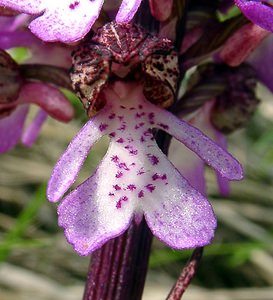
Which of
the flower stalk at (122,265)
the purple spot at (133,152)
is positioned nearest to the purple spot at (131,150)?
the purple spot at (133,152)

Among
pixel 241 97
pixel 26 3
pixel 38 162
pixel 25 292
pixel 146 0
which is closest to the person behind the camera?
pixel 26 3

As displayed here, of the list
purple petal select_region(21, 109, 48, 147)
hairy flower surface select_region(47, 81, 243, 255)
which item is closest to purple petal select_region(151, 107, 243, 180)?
hairy flower surface select_region(47, 81, 243, 255)

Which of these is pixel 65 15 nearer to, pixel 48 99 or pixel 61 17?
pixel 61 17

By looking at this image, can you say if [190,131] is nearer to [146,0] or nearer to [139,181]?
[139,181]

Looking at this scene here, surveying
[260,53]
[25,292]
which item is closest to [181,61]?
[260,53]

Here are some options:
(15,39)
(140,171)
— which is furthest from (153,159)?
(15,39)
